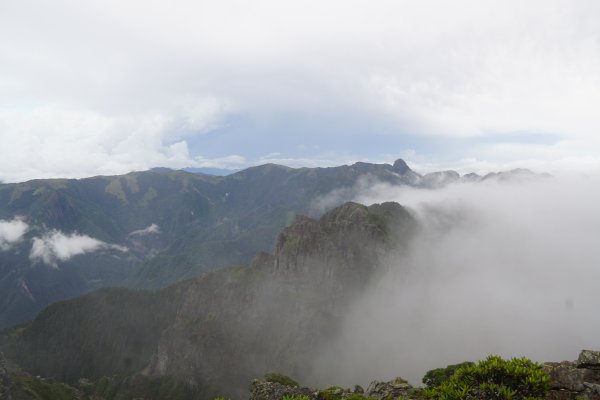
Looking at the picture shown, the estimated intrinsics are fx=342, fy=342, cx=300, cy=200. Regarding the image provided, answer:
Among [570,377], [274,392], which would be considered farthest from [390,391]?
[570,377]

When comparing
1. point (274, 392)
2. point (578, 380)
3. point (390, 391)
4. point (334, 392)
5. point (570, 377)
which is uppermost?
point (570, 377)

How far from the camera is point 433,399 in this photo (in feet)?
102

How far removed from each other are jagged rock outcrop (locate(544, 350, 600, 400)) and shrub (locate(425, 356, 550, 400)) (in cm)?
101

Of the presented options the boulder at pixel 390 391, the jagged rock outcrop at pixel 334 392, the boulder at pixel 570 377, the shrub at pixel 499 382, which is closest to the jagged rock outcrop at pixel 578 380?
the boulder at pixel 570 377

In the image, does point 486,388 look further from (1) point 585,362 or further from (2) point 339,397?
(2) point 339,397

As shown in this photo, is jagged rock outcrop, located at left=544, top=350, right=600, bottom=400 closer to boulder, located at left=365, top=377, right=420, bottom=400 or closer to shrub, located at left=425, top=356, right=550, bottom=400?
shrub, located at left=425, top=356, right=550, bottom=400

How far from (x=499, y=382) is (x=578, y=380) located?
20.8 ft

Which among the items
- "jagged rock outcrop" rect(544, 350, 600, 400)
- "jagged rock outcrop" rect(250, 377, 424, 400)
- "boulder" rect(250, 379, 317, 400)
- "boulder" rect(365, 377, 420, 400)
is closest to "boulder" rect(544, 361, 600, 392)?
"jagged rock outcrop" rect(544, 350, 600, 400)

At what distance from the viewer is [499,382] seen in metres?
25.6

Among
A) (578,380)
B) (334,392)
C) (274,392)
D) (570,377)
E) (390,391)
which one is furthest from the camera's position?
(274,392)

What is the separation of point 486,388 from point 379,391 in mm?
27552

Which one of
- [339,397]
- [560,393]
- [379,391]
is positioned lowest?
[379,391]

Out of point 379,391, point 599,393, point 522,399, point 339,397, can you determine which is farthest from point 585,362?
point 379,391

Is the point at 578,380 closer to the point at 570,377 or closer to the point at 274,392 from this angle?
the point at 570,377
